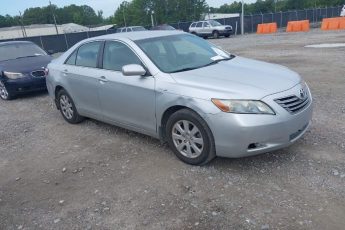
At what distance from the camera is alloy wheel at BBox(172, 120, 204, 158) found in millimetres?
4293

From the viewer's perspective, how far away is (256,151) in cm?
399

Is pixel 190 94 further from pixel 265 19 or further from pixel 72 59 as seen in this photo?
pixel 265 19

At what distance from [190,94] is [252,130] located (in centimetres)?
83

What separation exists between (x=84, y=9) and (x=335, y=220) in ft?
433

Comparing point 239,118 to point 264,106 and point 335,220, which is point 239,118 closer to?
point 264,106

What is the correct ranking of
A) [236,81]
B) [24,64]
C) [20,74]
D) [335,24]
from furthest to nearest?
1. [335,24]
2. [24,64]
3. [20,74]
4. [236,81]

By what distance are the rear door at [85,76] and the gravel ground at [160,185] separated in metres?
0.53

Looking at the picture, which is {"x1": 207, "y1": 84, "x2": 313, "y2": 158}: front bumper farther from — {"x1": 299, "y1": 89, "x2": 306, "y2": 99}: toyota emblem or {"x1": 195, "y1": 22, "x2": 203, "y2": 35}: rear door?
{"x1": 195, "y1": 22, "x2": 203, "y2": 35}: rear door

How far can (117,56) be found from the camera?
5.31 metres

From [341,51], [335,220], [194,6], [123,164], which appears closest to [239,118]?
→ [335,220]

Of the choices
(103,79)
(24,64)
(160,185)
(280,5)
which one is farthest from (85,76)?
(280,5)

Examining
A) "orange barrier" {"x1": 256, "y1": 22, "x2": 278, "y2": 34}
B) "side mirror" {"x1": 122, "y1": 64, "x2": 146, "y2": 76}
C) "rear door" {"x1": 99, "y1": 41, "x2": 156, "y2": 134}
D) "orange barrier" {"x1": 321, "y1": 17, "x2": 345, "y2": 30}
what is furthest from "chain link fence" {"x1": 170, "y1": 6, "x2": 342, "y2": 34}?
"side mirror" {"x1": 122, "y1": 64, "x2": 146, "y2": 76}

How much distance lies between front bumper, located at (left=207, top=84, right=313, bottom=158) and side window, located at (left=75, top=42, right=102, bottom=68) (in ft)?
8.24

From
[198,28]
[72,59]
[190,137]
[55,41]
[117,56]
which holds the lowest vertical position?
[198,28]
